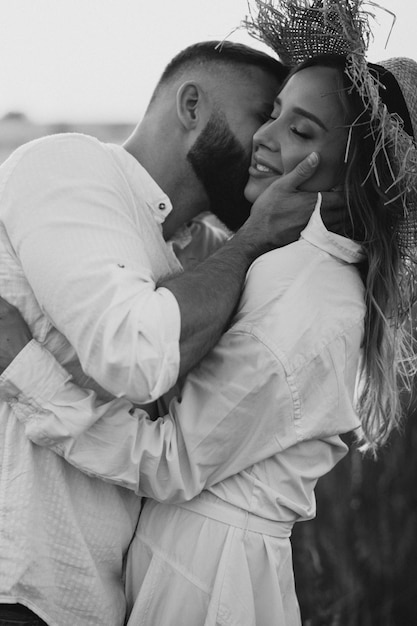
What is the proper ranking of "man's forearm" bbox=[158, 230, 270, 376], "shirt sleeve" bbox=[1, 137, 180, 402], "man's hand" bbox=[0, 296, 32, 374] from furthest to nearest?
"man's hand" bbox=[0, 296, 32, 374] → "man's forearm" bbox=[158, 230, 270, 376] → "shirt sleeve" bbox=[1, 137, 180, 402]

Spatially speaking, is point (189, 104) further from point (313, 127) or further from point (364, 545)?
point (364, 545)

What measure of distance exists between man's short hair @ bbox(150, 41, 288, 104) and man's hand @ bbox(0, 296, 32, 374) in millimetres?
1012

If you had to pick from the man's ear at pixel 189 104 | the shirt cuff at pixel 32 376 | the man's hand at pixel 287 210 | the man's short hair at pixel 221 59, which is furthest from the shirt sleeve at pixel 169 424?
the man's short hair at pixel 221 59

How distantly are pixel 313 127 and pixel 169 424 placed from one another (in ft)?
2.82

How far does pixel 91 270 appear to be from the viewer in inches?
69.3

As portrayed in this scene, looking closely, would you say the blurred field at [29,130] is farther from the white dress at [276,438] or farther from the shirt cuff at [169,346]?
the shirt cuff at [169,346]

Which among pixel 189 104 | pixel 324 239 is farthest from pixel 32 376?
pixel 189 104

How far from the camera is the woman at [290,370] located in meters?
1.96

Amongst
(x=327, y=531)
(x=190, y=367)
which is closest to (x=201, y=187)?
(x=190, y=367)

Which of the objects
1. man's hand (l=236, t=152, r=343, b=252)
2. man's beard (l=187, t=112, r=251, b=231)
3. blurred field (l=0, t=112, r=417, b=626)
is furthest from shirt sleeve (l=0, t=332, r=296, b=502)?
blurred field (l=0, t=112, r=417, b=626)

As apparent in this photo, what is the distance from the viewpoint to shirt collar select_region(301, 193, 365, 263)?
6.89ft

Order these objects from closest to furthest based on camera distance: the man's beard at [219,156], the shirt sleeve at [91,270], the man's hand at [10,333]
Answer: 1. the shirt sleeve at [91,270]
2. the man's hand at [10,333]
3. the man's beard at [219,156]

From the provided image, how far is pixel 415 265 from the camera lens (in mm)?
2340

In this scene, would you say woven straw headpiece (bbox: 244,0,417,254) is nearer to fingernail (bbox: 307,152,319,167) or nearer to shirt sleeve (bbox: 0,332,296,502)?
fingernail (bbox: 307,152,319,167)
